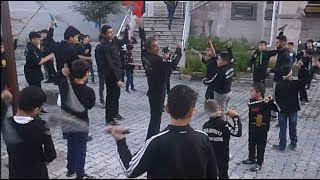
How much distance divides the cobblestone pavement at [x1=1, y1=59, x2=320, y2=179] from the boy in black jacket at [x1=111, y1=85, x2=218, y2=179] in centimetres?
77

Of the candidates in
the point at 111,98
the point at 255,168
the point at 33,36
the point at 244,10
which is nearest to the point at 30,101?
the point at 33,36

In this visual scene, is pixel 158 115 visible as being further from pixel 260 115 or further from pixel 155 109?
pixel 260 115

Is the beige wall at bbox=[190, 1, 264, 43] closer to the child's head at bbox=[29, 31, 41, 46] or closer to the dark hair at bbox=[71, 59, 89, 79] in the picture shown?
the child's head at bbox=[29, 31, 41, 46]

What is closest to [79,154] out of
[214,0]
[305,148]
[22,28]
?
[22,28]

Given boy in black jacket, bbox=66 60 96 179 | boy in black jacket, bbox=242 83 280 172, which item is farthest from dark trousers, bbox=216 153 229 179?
boy in black jacket, bbox=66 60 96 179

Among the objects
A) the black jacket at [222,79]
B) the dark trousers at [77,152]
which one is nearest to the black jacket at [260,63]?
the black jacket at [222,79]

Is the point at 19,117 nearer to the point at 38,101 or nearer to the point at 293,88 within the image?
the point at 38,101

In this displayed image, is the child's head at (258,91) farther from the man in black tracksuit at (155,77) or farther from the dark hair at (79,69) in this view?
the dark hair at (79,69)

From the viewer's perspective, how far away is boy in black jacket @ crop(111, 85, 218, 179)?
1556mm

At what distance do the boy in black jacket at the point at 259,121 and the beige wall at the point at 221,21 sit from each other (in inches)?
53.8

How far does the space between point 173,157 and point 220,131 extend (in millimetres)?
1341

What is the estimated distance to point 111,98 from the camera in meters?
5.08

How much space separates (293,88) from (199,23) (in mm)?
2639

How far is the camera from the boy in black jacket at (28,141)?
5.76ft
